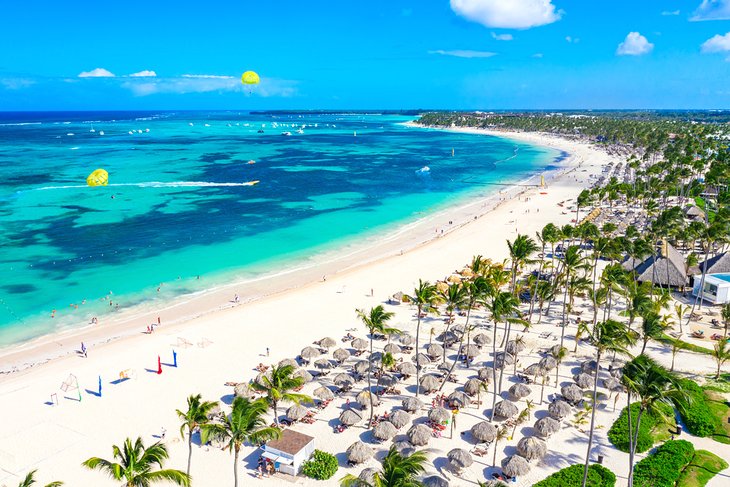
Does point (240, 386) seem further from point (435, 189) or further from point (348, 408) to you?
point (435, 189)

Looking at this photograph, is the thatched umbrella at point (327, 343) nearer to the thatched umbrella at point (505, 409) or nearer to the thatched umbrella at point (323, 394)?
the thatched umbrella at point (323, 394)

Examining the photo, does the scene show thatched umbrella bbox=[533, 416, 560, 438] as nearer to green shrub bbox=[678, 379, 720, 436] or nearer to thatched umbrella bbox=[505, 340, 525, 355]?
green shrub bbox=[678, 379, 720, 436]

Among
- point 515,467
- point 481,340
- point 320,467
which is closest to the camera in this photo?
point 515,467

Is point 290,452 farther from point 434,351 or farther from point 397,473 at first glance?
point 434,351

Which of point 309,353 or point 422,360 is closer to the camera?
point 422,360

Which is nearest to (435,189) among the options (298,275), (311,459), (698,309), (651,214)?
(651,214)

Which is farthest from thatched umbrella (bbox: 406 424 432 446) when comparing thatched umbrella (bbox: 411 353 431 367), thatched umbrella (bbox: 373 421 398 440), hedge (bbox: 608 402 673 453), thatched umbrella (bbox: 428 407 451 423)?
Answer: hedge (bbox: 608 402 673 453)

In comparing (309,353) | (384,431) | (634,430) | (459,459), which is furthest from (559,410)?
(309,353)
